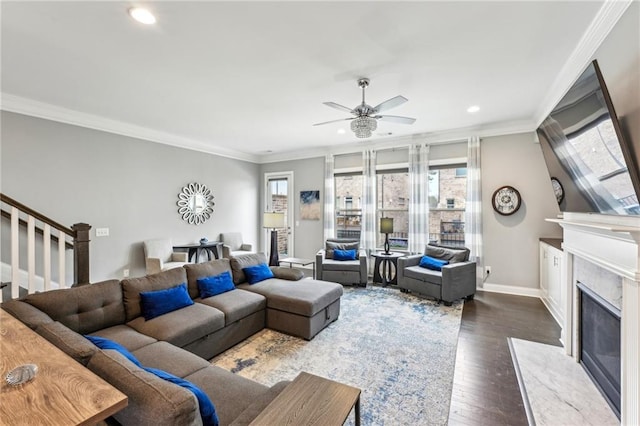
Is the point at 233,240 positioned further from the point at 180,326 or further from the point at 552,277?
the point at 552,277

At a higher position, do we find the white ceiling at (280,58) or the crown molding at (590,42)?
the white ceiling at (280,58)

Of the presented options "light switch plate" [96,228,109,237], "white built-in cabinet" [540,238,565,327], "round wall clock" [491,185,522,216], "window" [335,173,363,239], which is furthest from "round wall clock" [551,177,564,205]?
"light switch plate" [96,228,109,237]

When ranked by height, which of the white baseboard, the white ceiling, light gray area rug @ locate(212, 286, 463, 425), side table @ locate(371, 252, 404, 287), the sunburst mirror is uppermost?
the white ceiling

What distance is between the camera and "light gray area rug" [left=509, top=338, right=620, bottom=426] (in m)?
1.91

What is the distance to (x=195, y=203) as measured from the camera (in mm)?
5703

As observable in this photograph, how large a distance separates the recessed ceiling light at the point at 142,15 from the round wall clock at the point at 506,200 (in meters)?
5.13

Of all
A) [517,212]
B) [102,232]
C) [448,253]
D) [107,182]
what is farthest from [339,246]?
[107,182]

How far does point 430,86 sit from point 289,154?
4.15 metres

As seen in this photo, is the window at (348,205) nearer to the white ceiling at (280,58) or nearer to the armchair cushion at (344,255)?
the armchair cushion at (344,255)

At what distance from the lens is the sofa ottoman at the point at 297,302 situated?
120 inches

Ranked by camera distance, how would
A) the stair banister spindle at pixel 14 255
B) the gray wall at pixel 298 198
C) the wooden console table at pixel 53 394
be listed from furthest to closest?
1. the gray wall at pixel 298 198
2. the stair banister spindle at pixel 14 255
3. the wooden console table at pixel 53 394

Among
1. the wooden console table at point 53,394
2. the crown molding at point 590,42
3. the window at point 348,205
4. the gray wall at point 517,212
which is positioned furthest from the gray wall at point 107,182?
the crown molding at point 590,42

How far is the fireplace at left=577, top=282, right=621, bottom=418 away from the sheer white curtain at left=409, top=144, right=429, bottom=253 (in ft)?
8.80

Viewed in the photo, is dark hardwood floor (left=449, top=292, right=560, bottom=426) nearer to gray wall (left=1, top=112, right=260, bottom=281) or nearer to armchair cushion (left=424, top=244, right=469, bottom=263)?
armchair cushion (left=424, top=244, right=469, bottom=263)
